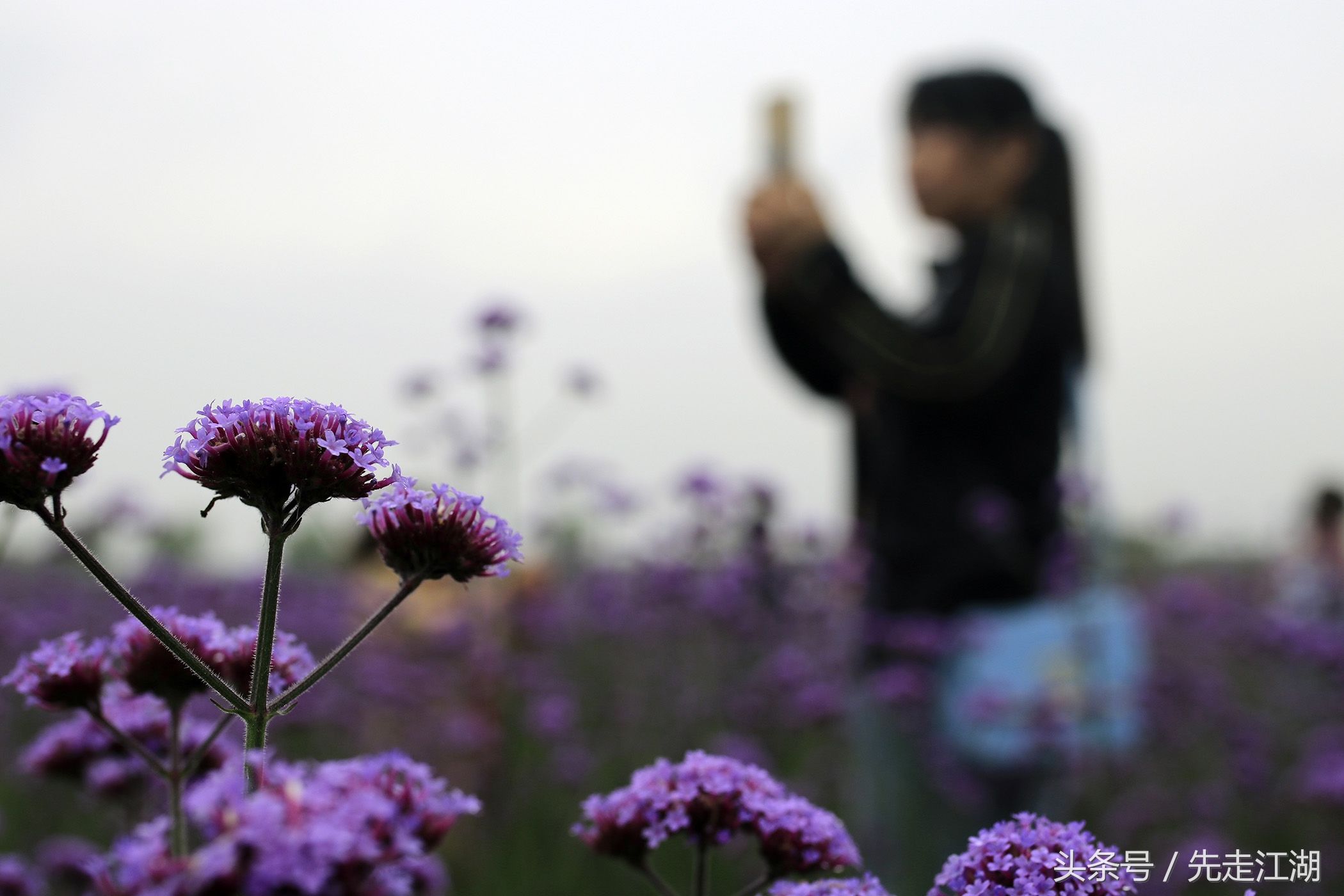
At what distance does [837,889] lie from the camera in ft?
4.09

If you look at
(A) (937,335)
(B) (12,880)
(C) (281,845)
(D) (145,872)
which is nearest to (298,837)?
(C) (281,845)

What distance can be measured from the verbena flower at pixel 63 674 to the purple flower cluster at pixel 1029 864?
106 centimetres

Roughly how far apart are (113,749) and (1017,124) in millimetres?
4224

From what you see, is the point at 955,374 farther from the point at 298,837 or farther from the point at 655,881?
the point at 298,837

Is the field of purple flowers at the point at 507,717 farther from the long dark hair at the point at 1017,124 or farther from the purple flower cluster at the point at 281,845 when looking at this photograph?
the long dark hair at the point at 1017,124

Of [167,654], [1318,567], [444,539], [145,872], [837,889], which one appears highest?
[1318,567]

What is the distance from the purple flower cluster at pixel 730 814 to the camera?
4.65 feet

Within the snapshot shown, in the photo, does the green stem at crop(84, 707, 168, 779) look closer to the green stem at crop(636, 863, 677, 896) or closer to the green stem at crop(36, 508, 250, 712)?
the green stem at crop(36, 508, 250, 712)

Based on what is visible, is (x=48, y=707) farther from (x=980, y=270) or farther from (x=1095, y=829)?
(x=1095, y=829)

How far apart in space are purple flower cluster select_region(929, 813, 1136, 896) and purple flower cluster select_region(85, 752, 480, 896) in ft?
1.81

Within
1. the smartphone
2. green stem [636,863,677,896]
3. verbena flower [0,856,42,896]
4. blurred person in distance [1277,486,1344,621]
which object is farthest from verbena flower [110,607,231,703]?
blurred person in distance [1277,486,1344,621]

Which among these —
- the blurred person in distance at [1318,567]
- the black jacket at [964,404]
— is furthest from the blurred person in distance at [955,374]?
the blurred person in distance at [1318,567]

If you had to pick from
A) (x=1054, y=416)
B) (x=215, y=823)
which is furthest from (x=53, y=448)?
(x=1054, y=416)

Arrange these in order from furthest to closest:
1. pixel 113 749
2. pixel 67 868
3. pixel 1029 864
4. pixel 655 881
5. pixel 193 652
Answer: pixel 67 868 → pixel 113 749 → pixel 193 652 → pixel 655 881 → pixel 1029 864
